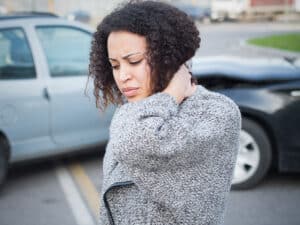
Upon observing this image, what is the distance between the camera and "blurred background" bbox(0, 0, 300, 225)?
4562mm

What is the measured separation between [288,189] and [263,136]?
65 cm

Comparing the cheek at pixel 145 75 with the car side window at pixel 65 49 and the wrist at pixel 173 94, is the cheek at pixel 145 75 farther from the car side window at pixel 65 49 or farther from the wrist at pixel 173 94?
the car side window at pixel 65 49

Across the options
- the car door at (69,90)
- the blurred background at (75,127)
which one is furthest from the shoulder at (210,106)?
the car door at (69,90)

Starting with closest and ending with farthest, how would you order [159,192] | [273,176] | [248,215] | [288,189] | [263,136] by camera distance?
[159,192] → [248,215] → [263,136] → [288,189] → [273,176]

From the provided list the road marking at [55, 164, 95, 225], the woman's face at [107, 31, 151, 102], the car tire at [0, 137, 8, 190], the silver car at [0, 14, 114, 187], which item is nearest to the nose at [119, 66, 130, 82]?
the woman's face at [107, 31, 151, 102]

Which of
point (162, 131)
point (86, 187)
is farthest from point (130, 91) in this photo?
point (86, 187)

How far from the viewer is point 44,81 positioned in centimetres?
515

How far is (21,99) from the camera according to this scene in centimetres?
492

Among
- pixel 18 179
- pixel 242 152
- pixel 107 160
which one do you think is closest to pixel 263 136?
pixel 242 152

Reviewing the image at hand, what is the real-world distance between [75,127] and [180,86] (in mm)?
4203

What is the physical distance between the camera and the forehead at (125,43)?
1243 mm

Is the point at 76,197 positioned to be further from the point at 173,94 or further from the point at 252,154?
the point at 173,94

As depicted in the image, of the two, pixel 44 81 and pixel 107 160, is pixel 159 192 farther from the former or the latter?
pixel 44 81

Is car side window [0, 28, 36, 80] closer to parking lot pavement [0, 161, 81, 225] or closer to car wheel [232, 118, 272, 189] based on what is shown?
parking lot pavement [0, 161, 81, 225]
